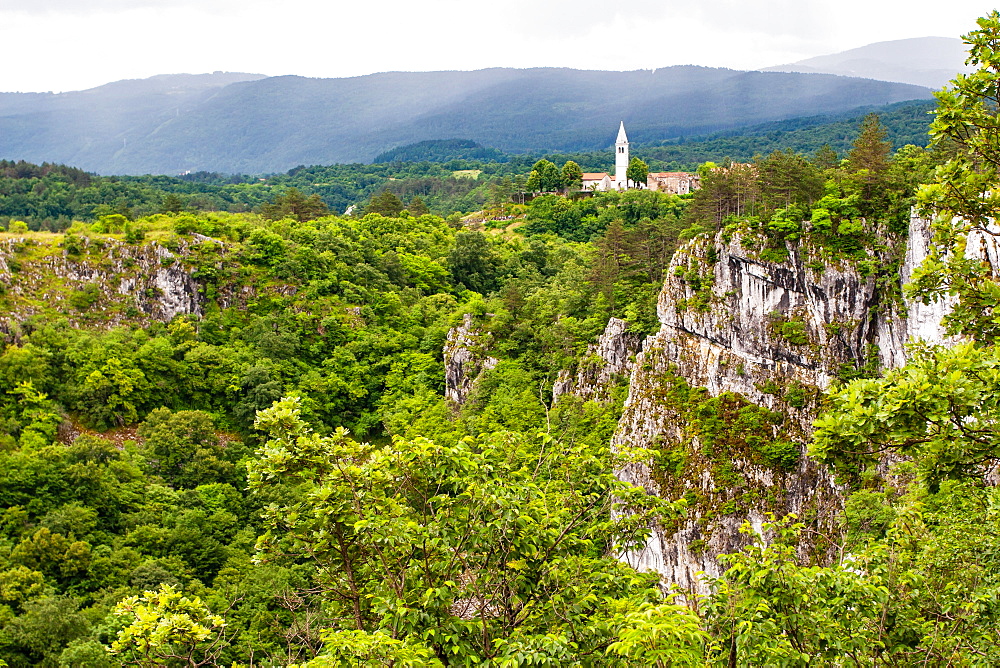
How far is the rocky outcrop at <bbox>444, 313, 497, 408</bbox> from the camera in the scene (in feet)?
121

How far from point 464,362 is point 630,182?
4730 cm

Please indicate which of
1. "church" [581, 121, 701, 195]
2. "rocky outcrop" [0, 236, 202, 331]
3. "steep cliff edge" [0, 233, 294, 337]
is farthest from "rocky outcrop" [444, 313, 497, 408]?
"church" [581, 121, 701, 195]

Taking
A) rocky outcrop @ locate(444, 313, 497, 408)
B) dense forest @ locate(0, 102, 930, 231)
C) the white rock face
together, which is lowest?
rocky outcrop @ locate(444, 313, 497, 408)

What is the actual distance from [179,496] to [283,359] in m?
12.5

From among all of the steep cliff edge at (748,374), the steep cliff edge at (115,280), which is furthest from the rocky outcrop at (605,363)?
the steep cliff edge at (115,280)

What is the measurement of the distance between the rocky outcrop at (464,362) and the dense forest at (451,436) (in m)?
0.34

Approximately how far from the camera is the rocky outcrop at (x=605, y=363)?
30328 mm

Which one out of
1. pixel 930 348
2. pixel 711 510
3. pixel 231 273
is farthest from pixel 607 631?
pixel 231 273

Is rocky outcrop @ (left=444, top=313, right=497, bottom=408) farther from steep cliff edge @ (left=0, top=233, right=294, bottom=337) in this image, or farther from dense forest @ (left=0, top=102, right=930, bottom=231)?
dense forest @ (left=0, top=102, right=930, bottom=231)

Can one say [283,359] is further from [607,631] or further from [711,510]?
[607,631]

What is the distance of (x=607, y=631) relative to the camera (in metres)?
5.75

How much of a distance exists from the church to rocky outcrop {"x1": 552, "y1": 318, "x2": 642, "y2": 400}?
41.8 m

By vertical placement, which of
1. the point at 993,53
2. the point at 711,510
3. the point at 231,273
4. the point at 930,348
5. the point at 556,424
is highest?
the point at 993,53

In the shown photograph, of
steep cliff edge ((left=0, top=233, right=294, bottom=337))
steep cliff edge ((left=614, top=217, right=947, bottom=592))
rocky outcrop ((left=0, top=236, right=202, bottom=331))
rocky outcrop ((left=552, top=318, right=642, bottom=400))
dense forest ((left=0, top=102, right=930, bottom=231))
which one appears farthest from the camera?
dense forest ((left=0, top=102, right=930, bottom=231))
